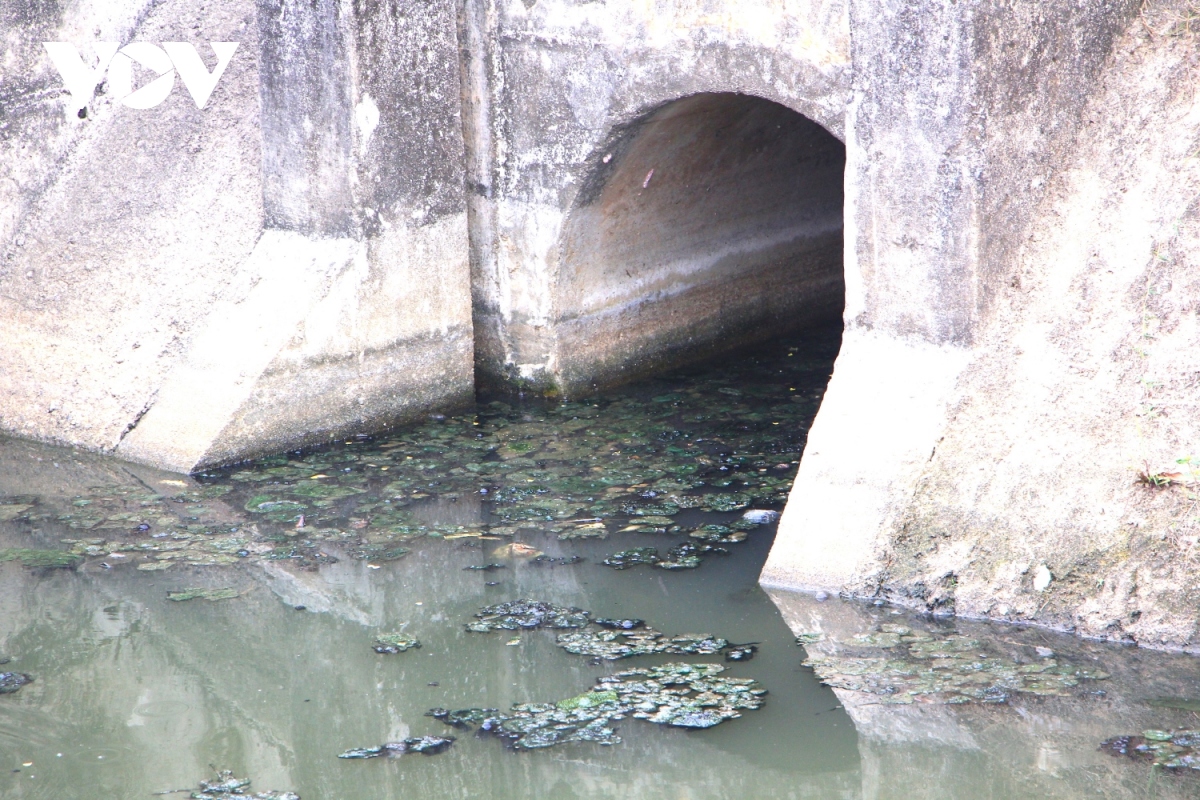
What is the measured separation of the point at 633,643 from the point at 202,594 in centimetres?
191

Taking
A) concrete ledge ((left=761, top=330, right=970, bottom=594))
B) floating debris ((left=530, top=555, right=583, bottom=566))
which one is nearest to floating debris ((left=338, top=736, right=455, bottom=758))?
floating debris ((left=530, top=555, right=583, bottom=566))

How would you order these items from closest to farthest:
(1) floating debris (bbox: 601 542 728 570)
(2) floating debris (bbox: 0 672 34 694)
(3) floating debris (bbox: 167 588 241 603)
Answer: (2) floating debris (bbox: 0 672 34 694) < (3) floating debris (bbox: 167 588 241 603) < (1) floating debris (bbox: 601 542 728 570)

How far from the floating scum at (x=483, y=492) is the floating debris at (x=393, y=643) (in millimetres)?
649

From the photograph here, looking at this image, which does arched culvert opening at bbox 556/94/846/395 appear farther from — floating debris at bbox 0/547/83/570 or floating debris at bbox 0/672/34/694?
floating debris at bbox 0/672/34/694

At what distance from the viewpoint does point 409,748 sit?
4.52m

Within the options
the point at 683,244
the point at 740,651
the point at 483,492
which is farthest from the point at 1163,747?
the point at 683,244

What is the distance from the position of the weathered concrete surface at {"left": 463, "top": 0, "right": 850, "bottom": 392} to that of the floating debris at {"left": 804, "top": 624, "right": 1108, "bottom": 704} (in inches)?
97.6

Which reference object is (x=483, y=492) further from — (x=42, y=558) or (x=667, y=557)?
(x=42, y=558)

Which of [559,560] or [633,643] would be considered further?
[559,560]

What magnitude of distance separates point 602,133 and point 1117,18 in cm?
269

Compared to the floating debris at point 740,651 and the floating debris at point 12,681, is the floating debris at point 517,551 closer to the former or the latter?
the floating debris at point 740,651

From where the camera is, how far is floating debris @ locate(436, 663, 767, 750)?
456cm

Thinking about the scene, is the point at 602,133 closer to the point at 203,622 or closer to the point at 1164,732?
the point at 203,622
